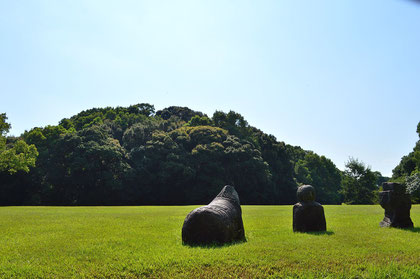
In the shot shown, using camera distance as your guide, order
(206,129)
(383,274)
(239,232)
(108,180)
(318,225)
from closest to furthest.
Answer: (383,274) < (239,232) < (318,225) < (108,180) < (206,129)

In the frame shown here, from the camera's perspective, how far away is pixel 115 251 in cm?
753

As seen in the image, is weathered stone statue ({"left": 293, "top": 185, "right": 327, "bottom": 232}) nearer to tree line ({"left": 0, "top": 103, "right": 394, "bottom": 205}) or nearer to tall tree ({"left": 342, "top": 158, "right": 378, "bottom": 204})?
tree line ({"left": 0, "top": 103, "right": 394, "bottom": 205})

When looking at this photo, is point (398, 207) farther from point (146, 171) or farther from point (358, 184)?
point (358, 184)

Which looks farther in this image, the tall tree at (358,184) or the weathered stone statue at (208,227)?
the tall tree at (358,184)

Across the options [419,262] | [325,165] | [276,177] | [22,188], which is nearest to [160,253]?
[419,262]

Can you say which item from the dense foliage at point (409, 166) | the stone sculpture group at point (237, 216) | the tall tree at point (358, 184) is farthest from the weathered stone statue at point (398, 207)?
Result: the tall tree at point (358, 184)

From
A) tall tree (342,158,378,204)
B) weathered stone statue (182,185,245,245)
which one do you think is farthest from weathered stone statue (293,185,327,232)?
tall tree (342,158,378,204)

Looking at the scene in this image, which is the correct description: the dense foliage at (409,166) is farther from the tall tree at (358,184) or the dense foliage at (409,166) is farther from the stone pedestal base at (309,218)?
the stone pedestal base at (309,218)

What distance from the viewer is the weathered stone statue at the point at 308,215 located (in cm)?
1035

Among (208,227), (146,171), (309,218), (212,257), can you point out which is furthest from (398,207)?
(146,171)

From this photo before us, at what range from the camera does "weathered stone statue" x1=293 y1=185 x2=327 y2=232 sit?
1035 centimetres

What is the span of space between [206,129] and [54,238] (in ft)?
130

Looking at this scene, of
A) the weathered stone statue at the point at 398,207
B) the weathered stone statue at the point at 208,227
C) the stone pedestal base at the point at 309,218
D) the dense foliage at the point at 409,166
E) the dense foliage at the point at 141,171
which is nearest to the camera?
the weathered stone statue at the point at 208,227

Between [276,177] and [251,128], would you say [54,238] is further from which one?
[251,128]
